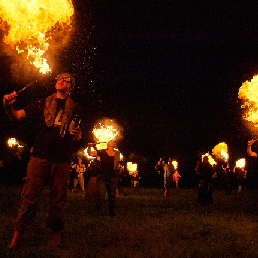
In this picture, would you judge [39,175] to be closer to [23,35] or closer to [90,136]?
[23,35]

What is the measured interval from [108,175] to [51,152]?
5.68 metres

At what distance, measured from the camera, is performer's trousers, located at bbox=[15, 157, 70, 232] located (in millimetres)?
7152

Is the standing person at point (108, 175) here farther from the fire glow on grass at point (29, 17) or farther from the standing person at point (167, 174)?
the standing person at point (167, 174)

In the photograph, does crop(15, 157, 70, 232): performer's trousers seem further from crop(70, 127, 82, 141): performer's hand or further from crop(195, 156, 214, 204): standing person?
crop(195, 156, 214, 204): standing person

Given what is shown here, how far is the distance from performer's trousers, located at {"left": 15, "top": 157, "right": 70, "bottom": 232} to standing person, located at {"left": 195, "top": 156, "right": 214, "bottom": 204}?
11.8 m

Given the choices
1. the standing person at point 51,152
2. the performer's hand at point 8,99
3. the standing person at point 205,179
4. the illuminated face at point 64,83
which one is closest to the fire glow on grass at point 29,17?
the illuminated face at point 64,83

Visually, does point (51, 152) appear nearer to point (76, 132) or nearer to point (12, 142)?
point (76, 132)

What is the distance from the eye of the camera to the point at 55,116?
732 cm

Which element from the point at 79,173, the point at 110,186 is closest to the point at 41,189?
the point at 110,186

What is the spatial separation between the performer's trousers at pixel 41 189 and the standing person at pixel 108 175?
5.36 meters

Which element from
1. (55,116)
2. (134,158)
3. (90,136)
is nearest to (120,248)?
(55,116)

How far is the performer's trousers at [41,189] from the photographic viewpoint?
7152mm

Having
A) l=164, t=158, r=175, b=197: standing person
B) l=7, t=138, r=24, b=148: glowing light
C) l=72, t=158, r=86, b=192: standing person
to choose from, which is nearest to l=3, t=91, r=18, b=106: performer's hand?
l=164, t=158, r=175, b=197: standing person

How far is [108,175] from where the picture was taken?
42.3ft
